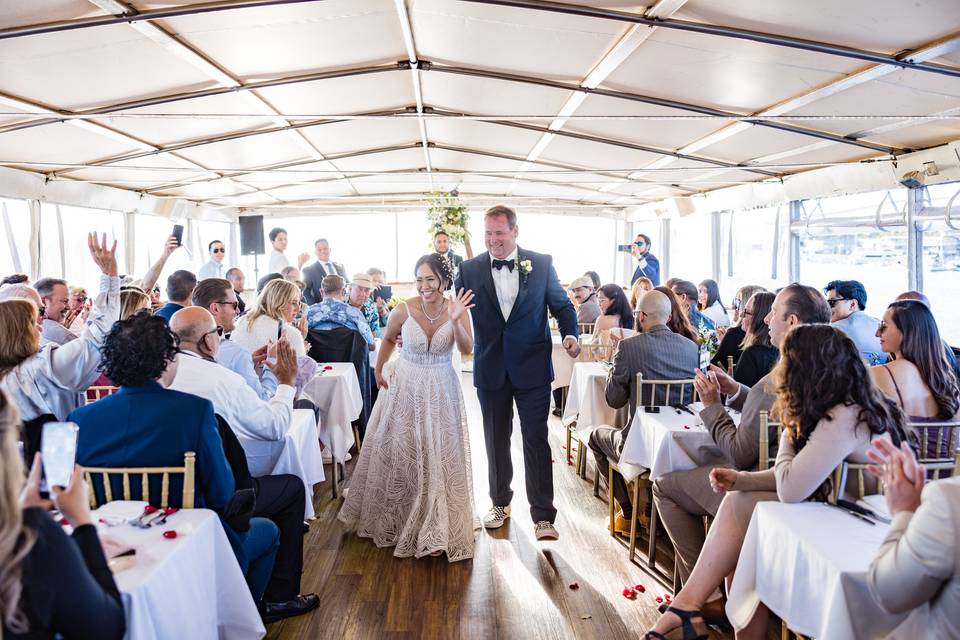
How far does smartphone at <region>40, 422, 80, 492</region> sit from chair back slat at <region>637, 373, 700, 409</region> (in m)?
2.73

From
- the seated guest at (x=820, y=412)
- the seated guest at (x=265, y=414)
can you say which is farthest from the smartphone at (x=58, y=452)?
the seated guest at (x=820, y=412)

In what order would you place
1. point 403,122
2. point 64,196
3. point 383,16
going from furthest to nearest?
point 64,196, point 403,122, point 383,16

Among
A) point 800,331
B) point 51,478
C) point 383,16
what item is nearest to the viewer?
point 51,478

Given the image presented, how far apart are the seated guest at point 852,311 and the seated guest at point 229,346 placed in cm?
361

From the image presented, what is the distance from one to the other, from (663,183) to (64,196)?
7960 mm

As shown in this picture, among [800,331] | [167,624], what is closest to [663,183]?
[800,331]

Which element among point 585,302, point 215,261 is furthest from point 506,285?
point 215,261

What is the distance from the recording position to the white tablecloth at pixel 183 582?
5.16 ft

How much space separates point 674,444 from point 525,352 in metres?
0.94

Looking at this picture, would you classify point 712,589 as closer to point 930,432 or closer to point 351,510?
point 930,432

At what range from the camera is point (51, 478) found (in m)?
1.44

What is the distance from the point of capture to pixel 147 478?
6.62 feet

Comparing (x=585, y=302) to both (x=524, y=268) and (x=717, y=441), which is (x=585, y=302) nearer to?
(x=524, y=268)

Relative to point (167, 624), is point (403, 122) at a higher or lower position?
higher
